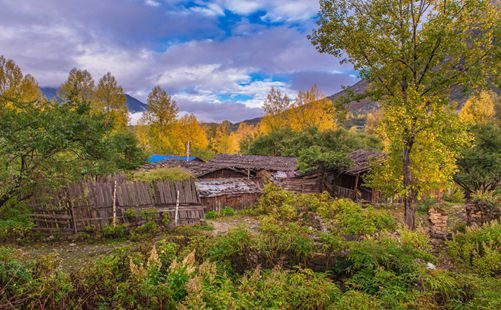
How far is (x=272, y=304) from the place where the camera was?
3.96 meters

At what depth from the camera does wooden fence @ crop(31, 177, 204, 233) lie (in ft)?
37.8

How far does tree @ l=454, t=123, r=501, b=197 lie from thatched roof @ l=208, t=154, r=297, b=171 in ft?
42.4

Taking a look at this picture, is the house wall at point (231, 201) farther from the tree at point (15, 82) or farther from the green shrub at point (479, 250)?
the tree at point (15, 82)

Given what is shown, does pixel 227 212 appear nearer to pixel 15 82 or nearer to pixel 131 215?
pixel 131 215

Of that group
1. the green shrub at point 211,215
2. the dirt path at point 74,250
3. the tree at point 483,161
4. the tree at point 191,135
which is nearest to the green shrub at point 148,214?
the dirt path at point 74,250

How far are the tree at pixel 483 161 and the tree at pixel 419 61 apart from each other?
1205 cm

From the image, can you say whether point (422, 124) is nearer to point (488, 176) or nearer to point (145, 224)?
point (145, 224)

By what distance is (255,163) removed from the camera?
27469mm

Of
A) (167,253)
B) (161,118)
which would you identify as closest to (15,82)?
(161,118)

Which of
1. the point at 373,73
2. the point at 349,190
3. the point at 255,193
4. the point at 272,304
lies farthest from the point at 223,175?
the point at 272,304

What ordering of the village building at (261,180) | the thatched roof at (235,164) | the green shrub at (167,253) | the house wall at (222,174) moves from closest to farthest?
the green shrub at (167,253) < the village building at (261,180) < the house wall at (222,174) < the thatched roof at (235,164)

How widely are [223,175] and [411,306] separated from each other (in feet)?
67.9

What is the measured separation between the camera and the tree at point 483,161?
20.4 meters

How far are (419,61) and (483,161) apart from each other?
49.5 ft
